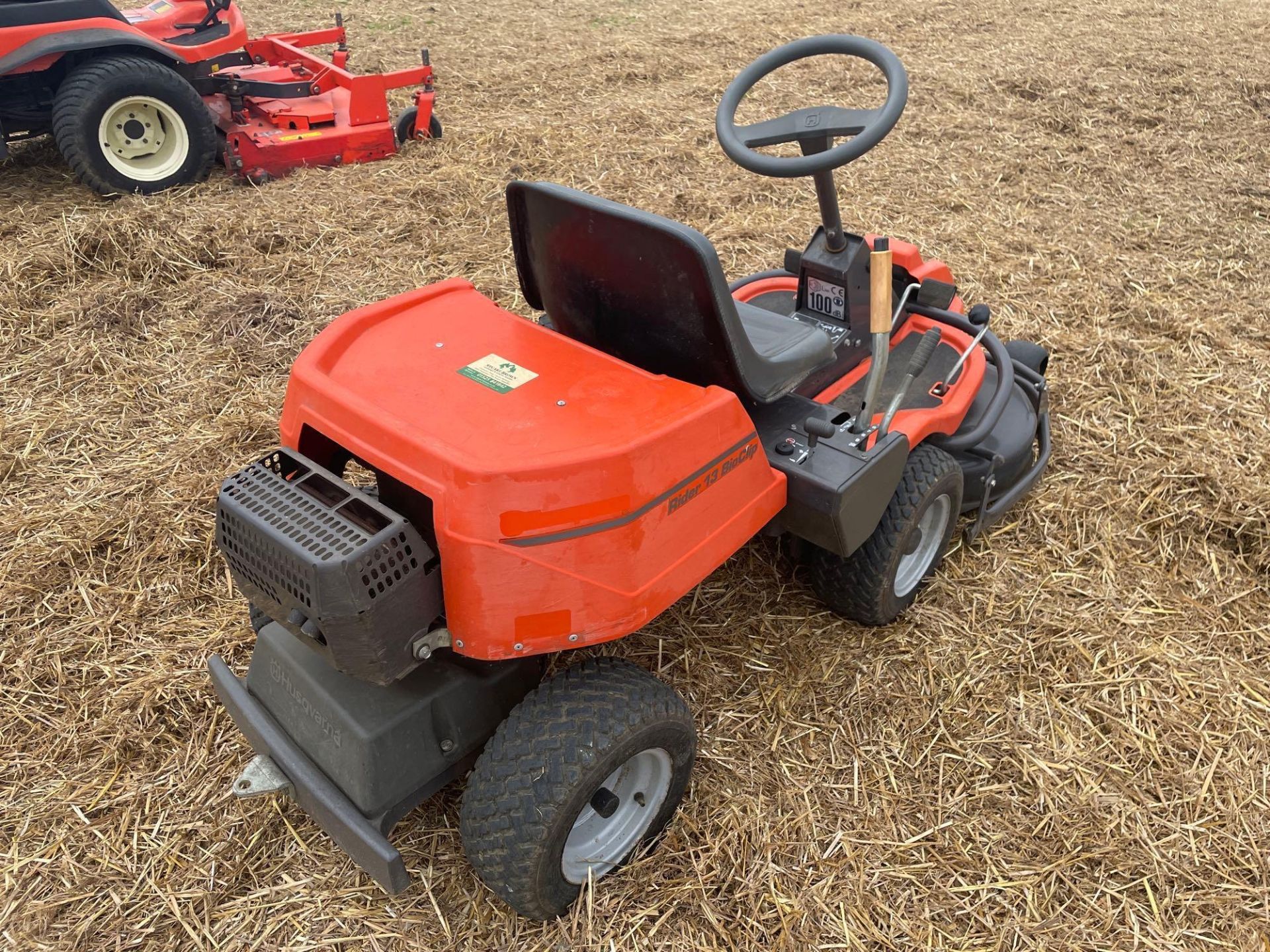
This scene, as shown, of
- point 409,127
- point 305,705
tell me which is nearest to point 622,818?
point 305,705

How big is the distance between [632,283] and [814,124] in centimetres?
86

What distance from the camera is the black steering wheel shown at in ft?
7.64

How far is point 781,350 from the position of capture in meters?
2.20

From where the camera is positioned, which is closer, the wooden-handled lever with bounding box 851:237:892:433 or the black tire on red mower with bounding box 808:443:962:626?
the wooden-handled lever with bounding box 851:237:892:433

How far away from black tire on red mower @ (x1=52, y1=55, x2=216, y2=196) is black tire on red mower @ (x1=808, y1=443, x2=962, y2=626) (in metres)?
4.19

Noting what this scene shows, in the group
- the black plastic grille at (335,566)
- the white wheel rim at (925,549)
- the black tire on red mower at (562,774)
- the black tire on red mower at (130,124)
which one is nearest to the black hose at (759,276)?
the white wheel rim at (925,549)

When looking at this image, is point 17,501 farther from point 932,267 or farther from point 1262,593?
point 1262,593

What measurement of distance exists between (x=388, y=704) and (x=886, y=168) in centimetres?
456

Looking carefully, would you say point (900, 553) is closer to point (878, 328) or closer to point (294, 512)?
point (878, 328)

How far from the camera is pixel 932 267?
9.96 ft

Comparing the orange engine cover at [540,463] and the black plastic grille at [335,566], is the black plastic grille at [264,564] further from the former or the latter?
the orange engine cover at [540,463]

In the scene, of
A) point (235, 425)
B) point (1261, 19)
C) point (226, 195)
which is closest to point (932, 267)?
point (235, 425)

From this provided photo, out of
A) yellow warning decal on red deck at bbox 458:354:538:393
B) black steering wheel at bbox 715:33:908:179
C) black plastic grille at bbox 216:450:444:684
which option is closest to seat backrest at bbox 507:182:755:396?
yellow warning decal on red deck at bbox 458:354:538:393

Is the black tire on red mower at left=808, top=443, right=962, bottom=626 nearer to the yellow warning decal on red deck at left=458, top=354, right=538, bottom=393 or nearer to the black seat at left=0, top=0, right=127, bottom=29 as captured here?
the yellow warning decal on red deck at left=458, top=354, right=538, bottom=393
